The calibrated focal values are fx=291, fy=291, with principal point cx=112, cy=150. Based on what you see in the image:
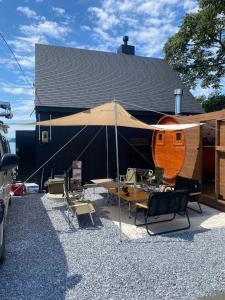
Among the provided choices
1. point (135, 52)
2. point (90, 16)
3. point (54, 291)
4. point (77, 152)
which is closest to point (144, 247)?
point (54, 291)

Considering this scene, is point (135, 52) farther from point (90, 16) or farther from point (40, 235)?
point (40, 235)

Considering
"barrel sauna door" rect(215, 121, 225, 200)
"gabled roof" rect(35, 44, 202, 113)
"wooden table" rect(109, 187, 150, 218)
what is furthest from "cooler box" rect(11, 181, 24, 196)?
"barrel sauna door" rect(215, 121, 225, 200)

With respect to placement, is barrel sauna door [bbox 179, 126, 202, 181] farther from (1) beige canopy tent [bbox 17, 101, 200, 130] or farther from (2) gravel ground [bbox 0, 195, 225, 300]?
(2) gravel ground [bbox 0, 195, 225, 300]

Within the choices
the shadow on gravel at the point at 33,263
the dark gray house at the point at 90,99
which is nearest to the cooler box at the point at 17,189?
the dark gray house at the point at 90,99

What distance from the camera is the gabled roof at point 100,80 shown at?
11570mm

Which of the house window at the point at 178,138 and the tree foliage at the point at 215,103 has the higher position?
the tree foliage at the point at 215,103

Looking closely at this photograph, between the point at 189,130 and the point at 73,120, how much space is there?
3.73 meters

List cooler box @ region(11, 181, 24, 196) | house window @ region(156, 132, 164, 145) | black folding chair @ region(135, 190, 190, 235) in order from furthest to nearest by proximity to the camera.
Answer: house window @ region(156, 132, 164, 145) < cooler box @ region(11, 181, 24, 196) < black folding chair @ region(135, 190, 190, 235)

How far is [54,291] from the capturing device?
368cm

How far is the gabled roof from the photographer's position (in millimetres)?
11570

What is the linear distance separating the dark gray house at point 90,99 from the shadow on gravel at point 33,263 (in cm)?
454

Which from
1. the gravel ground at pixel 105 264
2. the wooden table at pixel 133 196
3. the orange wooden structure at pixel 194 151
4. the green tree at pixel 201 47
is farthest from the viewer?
the green tree at pixel 201 47

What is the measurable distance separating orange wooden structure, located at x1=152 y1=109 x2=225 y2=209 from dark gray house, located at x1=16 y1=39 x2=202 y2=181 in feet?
5.13

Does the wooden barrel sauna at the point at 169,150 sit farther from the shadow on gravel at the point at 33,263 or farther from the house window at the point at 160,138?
the shadow on gravel at the point at 33,263
